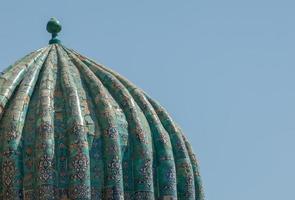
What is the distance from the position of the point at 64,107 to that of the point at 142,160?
5.95 feet

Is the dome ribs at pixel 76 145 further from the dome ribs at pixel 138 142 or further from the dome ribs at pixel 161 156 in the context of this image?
the dome ribs at pixel 161 156

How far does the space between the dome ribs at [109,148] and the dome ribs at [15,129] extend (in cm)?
134

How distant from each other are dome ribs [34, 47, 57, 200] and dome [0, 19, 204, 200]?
0.06ft

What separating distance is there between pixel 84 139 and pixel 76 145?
0.23 m

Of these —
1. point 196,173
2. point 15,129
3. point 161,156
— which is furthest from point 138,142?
point 15,129

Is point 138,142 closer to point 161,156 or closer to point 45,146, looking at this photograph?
point 161,156

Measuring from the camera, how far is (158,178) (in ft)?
76.7

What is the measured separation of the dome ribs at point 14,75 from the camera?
23.5 meters

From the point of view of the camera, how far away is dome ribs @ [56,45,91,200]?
22031 mm

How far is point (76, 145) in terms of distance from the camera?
22.4 metres

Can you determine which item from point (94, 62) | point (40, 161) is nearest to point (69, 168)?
point (40, 161)

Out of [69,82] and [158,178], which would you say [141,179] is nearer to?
[158,178]

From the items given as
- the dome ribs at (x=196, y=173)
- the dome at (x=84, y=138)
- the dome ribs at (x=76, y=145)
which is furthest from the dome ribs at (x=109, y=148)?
the dome ribs at (x=196, y=173)

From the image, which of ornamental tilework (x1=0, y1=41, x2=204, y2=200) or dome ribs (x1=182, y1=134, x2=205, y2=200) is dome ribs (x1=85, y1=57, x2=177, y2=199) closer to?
ornamental tilework (x1=0, y1=41, x2=204, y2=200)
